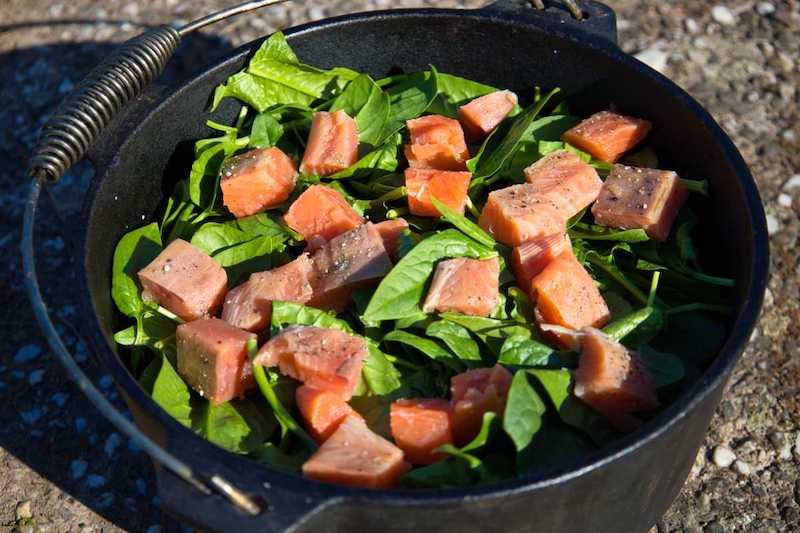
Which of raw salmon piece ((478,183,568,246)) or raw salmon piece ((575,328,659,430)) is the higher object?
raw salmon piece ((478,183,568,246))

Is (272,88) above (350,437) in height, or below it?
above

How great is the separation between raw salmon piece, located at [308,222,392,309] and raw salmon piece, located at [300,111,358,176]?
30 centimetres

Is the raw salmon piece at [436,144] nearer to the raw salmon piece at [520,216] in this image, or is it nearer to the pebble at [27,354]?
the raw salmon piece at [520,216]

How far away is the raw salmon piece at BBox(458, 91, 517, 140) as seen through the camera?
94.3 inches

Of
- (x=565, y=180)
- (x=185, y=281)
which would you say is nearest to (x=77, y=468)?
(x=185, y=281)

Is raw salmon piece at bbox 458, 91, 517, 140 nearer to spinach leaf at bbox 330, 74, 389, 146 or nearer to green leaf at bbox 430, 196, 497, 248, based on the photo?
spinach leaf at bbox 330, 74, 389, 146

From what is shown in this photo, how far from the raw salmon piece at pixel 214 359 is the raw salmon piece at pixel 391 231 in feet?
1.24

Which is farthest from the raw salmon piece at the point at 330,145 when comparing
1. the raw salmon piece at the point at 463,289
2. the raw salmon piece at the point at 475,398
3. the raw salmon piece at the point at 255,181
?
the raw salmon piece at the point at 475,398

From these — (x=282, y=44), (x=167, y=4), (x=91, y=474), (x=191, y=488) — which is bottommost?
(x=91, y=474)

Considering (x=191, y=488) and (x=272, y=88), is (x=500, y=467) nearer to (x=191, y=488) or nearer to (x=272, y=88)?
(x=191, y=488)

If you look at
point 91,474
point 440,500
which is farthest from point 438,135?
point 91,474

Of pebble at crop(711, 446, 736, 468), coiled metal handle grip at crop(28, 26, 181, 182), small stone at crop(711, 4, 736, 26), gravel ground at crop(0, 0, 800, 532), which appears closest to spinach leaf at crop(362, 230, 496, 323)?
gravel ground at crop(0, 0, 800, 532)

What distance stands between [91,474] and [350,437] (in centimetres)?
123

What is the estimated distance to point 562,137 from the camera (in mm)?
2373
